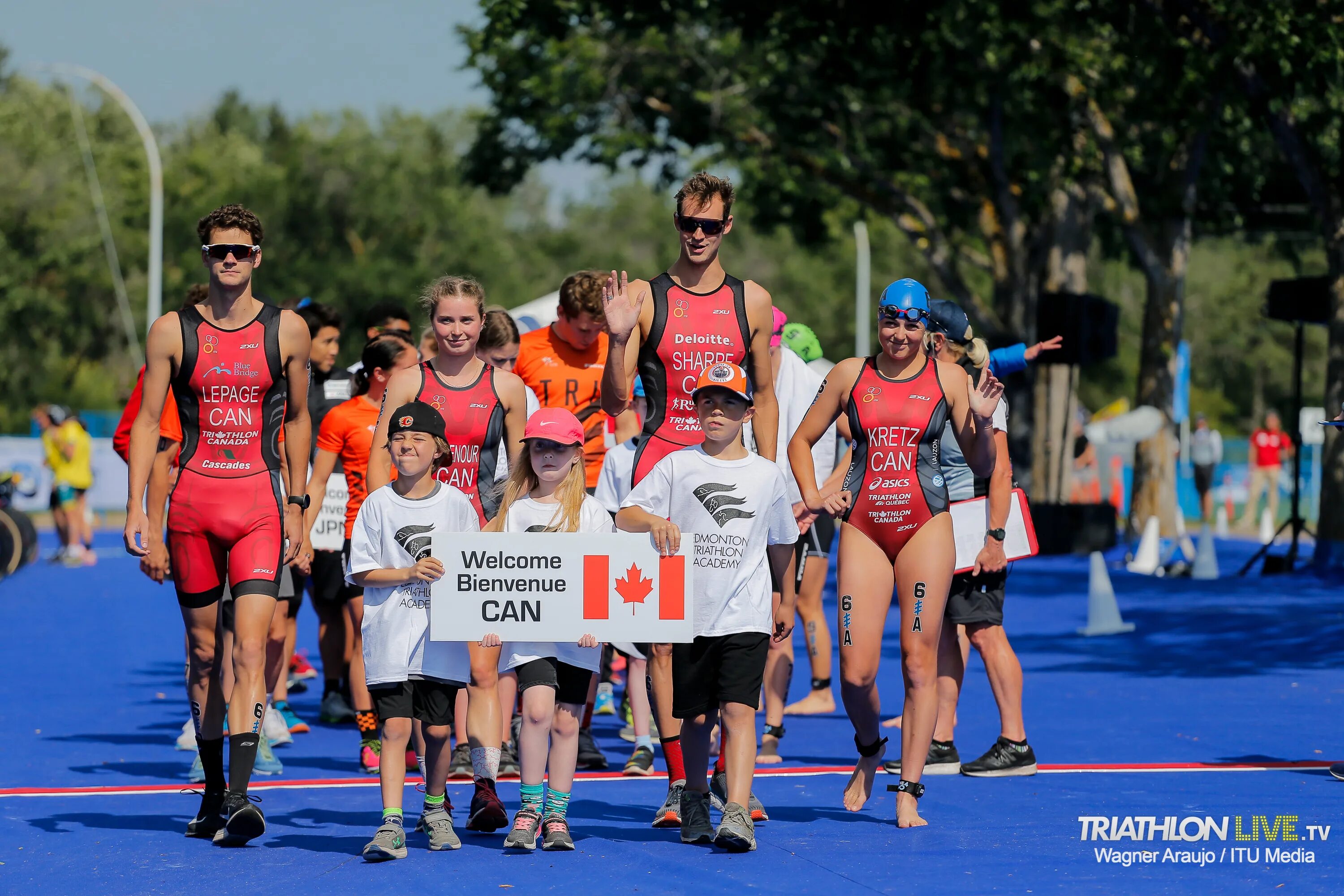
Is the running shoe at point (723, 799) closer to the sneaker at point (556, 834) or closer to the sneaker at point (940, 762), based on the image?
the sneaker at point (556, 834)

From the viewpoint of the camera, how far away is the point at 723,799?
7223 mm

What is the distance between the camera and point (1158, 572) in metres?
21.3

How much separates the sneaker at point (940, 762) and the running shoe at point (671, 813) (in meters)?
1.61

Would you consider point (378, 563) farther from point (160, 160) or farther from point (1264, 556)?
point (160, 160)

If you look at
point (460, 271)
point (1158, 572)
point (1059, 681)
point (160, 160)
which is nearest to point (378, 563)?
point (1059, 681)

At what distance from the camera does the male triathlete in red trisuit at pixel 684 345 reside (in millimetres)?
6965

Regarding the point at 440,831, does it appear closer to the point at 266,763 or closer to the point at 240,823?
the point at 240,823

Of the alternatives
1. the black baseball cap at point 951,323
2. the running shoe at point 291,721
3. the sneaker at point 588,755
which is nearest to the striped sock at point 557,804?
the sneaker at point 588,755

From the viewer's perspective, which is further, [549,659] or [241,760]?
[241,760]

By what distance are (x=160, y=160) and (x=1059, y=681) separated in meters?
68.4

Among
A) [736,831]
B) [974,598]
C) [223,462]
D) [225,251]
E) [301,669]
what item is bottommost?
[301,669]

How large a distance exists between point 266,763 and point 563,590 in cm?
274

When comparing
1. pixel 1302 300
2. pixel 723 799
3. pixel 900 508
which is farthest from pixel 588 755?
pixel 1302 300

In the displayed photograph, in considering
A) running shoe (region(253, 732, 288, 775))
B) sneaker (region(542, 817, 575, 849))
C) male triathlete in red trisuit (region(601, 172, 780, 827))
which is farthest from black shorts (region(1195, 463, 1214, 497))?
sneaker (region(542, 817, 575, 849))
